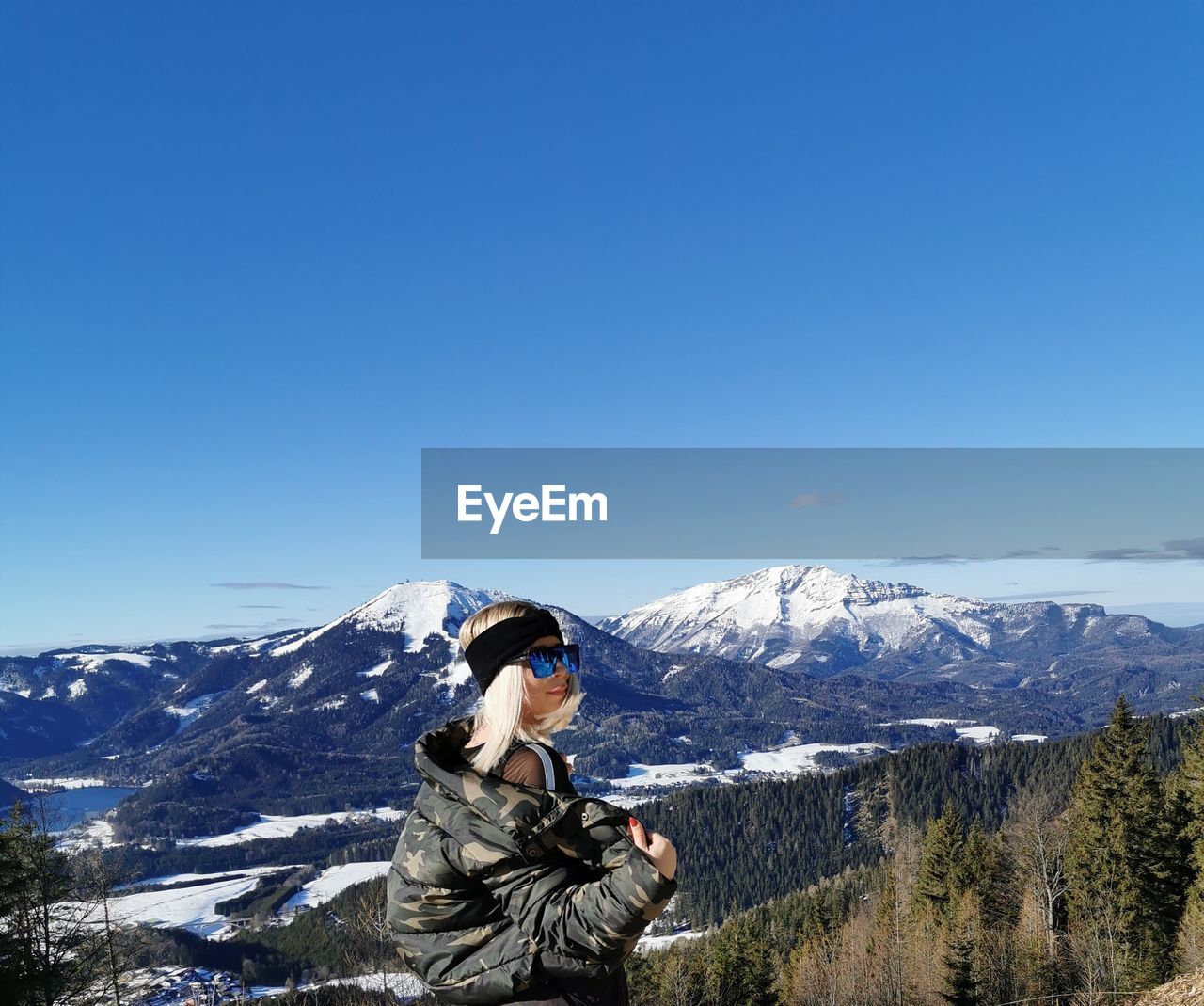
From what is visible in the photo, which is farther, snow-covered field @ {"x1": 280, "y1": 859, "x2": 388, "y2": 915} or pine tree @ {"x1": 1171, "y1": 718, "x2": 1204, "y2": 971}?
snow-covered field @ {"x1": 280, "y1": 859, "x2": 388, "y2": 915}

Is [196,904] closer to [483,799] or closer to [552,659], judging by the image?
[552,659]

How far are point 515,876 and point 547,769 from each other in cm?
34

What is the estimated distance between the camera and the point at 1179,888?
28531 millimetres

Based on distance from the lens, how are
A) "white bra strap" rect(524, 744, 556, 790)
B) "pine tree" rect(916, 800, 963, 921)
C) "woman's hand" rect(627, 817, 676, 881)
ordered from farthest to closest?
"pine tree" rect(916, 800, 963, 921)
"white bra strap" rect(524, 744, 556, 790)
"woman's hand" rect(627, 817, 676, 881)

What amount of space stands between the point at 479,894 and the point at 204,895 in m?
216

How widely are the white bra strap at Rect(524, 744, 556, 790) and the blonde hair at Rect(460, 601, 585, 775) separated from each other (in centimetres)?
9

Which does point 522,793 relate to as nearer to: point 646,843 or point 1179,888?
point 646,843

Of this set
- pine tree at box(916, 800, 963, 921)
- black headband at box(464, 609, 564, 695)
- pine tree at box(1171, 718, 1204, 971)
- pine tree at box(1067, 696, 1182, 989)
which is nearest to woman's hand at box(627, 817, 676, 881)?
black headband at box(464, 609, 564, 695)

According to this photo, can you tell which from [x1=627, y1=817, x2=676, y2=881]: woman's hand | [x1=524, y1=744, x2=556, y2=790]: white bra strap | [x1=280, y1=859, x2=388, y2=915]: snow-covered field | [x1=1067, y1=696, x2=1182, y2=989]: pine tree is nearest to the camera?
[x1=627, y1=817, x2=676, y2=881]: woman's hand

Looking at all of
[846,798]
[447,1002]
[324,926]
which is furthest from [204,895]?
[447,1002]

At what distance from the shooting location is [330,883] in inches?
7003

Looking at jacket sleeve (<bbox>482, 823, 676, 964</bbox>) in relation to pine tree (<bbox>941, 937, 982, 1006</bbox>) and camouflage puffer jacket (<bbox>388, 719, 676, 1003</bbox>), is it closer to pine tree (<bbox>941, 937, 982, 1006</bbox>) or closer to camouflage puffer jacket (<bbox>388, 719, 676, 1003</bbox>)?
camouflage puffer jacket (<bbox>388, 719, 676, 1003</bbox>)

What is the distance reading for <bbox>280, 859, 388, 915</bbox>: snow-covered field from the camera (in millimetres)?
159975

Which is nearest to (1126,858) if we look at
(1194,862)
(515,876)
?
(1194,862)
